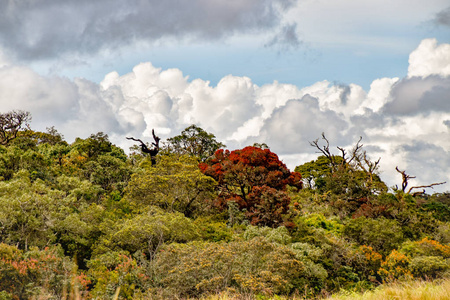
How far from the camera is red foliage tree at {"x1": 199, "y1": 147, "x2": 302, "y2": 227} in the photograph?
22844 millimetres

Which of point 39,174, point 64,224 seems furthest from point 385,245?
point 39,174

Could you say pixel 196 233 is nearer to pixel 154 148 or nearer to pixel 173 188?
pixel 173 188

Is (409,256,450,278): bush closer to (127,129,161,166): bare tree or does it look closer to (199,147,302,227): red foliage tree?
(199,147,302,227): red foliage tree

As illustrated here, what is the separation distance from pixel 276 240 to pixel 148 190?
818 cm

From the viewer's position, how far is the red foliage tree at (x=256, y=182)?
2284cm

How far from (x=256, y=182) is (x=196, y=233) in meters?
7.59

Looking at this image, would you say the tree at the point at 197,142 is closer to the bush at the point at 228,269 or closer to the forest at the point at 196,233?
the forest at the point at 196,233

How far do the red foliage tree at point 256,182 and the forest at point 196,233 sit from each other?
0.08 metres

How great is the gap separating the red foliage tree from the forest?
8 centimetres

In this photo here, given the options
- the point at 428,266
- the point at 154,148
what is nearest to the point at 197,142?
the point at 154,148

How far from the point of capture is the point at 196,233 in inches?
753

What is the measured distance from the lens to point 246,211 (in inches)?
941

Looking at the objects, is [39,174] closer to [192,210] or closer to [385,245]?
[192,210]

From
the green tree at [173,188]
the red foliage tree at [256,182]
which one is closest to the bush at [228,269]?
the red foliage tree at [256,182]
